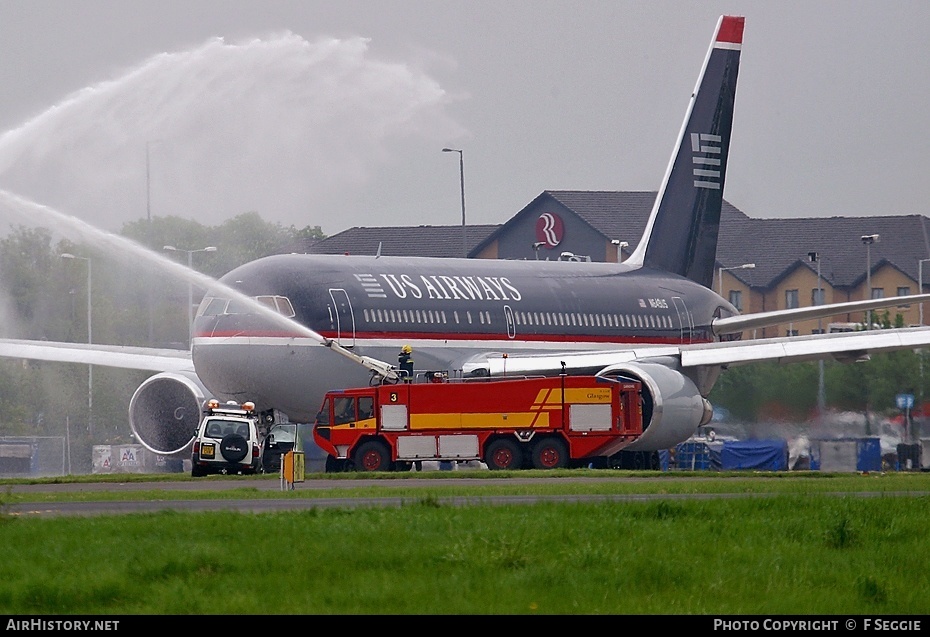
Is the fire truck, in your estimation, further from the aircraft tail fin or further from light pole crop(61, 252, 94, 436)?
light pole crop(61, 252, 94, 436)

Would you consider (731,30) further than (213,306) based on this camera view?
Yes

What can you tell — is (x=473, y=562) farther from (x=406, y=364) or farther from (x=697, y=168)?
(x=697, y=168)

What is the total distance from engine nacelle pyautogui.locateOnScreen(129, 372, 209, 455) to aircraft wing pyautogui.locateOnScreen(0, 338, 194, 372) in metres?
1.04

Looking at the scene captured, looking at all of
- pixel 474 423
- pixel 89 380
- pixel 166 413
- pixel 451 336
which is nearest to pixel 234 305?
pixel 166 413

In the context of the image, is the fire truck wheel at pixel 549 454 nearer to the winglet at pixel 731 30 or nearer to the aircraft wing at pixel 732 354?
the aircraft wing at pixel 732 354

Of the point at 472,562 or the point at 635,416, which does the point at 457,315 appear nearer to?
the point at 635,416

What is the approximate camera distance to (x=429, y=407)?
1492 inches

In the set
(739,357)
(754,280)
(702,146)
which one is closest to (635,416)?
(739,357)

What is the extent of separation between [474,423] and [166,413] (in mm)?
9563

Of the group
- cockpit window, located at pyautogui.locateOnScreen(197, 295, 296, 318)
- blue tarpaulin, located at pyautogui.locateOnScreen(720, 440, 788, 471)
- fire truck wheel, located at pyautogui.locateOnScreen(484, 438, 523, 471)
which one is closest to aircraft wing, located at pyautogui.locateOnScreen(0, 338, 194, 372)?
cockpit window, located at pyautogui.locateOnScreen(197, 295, 296, 318)

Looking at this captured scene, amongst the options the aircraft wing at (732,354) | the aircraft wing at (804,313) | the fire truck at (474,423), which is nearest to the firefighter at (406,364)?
the fire truck at (474,423)

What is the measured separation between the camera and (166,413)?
43.8 m

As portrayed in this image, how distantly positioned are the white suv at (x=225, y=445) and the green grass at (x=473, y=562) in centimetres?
1600

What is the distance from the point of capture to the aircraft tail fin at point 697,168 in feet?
174
